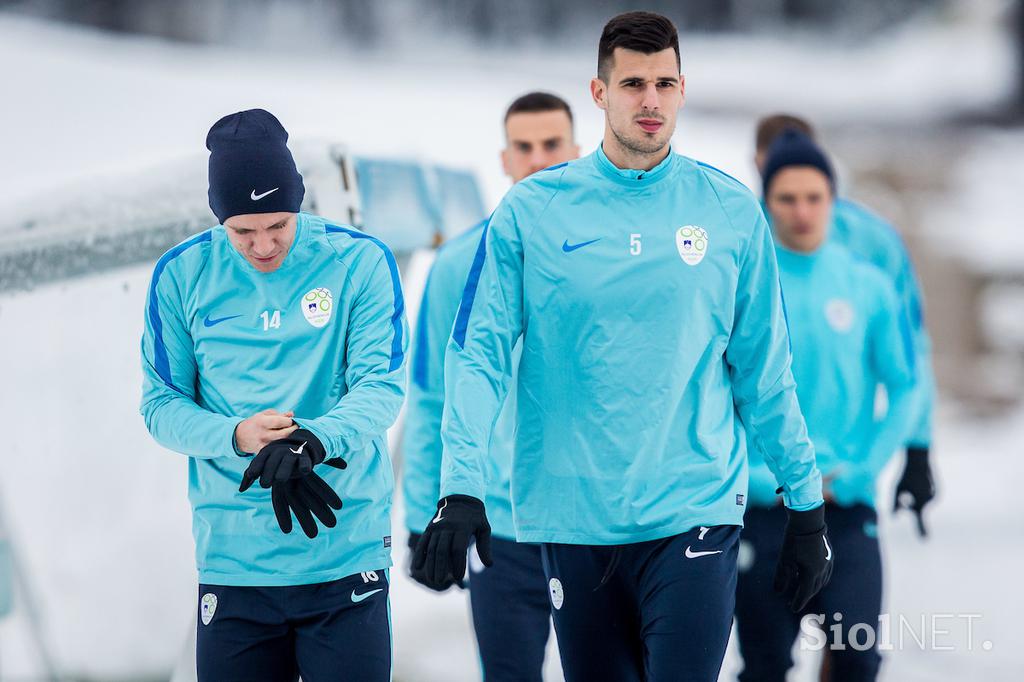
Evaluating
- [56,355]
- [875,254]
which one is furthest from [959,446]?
[56,355]

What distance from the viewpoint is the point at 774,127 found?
16.4ft

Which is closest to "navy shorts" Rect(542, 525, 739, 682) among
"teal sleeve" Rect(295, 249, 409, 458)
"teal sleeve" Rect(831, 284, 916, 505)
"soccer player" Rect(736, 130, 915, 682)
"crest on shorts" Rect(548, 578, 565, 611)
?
"crest on shorts" Rect(548, 578, 565, 611)

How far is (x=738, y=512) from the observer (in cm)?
286

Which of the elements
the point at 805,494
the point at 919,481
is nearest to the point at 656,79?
the point at 805,494

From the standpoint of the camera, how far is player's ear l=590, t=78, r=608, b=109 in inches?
112

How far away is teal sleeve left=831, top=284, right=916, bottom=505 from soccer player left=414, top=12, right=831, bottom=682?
120 centimetres

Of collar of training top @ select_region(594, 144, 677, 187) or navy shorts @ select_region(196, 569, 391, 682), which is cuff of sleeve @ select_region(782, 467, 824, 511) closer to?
collar of training top @ select_region(594, 144, 677, 187)

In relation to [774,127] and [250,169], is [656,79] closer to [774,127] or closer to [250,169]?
[250,169]

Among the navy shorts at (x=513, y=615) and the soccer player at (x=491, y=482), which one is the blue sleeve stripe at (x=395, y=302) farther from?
the navy shorts at (x=513, y=615)

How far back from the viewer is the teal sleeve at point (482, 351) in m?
2.66

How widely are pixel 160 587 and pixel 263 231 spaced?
195cm

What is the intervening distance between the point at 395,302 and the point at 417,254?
204 cm

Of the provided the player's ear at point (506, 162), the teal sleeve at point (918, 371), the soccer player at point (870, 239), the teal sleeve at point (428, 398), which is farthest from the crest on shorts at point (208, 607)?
the soccer player at point (870, 239)

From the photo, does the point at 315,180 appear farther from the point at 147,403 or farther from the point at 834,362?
the point at 834,362
